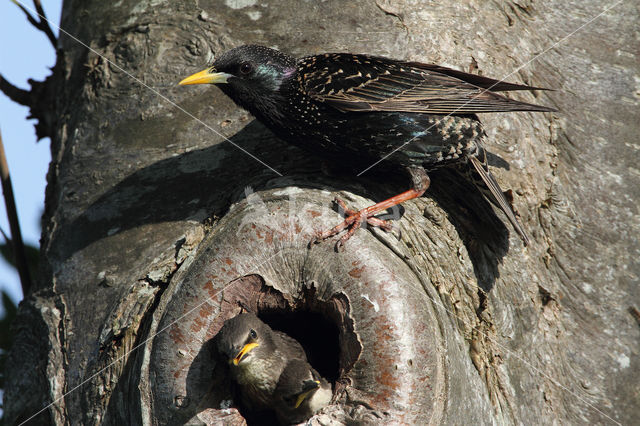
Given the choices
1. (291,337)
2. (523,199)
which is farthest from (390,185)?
(291,337)

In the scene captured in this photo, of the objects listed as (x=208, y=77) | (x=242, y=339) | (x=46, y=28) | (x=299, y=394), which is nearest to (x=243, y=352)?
(x=242, y=339)

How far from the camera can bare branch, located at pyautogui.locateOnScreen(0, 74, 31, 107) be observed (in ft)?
14.6

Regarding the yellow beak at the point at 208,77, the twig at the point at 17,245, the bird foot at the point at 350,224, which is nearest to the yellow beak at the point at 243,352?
the bird foot at the point at 350,224

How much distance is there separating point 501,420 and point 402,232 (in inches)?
35.7

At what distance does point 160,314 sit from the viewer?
277 centimetres

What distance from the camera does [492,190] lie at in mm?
3295

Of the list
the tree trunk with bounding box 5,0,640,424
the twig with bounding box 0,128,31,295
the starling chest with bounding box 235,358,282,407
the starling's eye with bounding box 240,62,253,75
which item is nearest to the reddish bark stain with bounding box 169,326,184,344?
the tree trunk with bounding box 5,0,640,424

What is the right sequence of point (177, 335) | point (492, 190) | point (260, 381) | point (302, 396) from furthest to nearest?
point (492, 190) < point (260, 381) < point (302, 396) < point (177, 335)

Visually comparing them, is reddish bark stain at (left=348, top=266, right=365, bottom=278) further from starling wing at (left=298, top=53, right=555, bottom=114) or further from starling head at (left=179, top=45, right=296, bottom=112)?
starling head at (left=179, top=45, right=296, bottom=112)

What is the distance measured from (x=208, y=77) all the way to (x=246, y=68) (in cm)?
19

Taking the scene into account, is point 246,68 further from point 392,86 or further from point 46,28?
point 46,28

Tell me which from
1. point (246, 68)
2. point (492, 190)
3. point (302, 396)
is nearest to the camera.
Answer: point (302, 396)

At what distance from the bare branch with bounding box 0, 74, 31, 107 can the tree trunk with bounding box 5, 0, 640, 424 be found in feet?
1.36

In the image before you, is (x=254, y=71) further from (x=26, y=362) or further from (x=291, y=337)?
(x=26, y=362)
